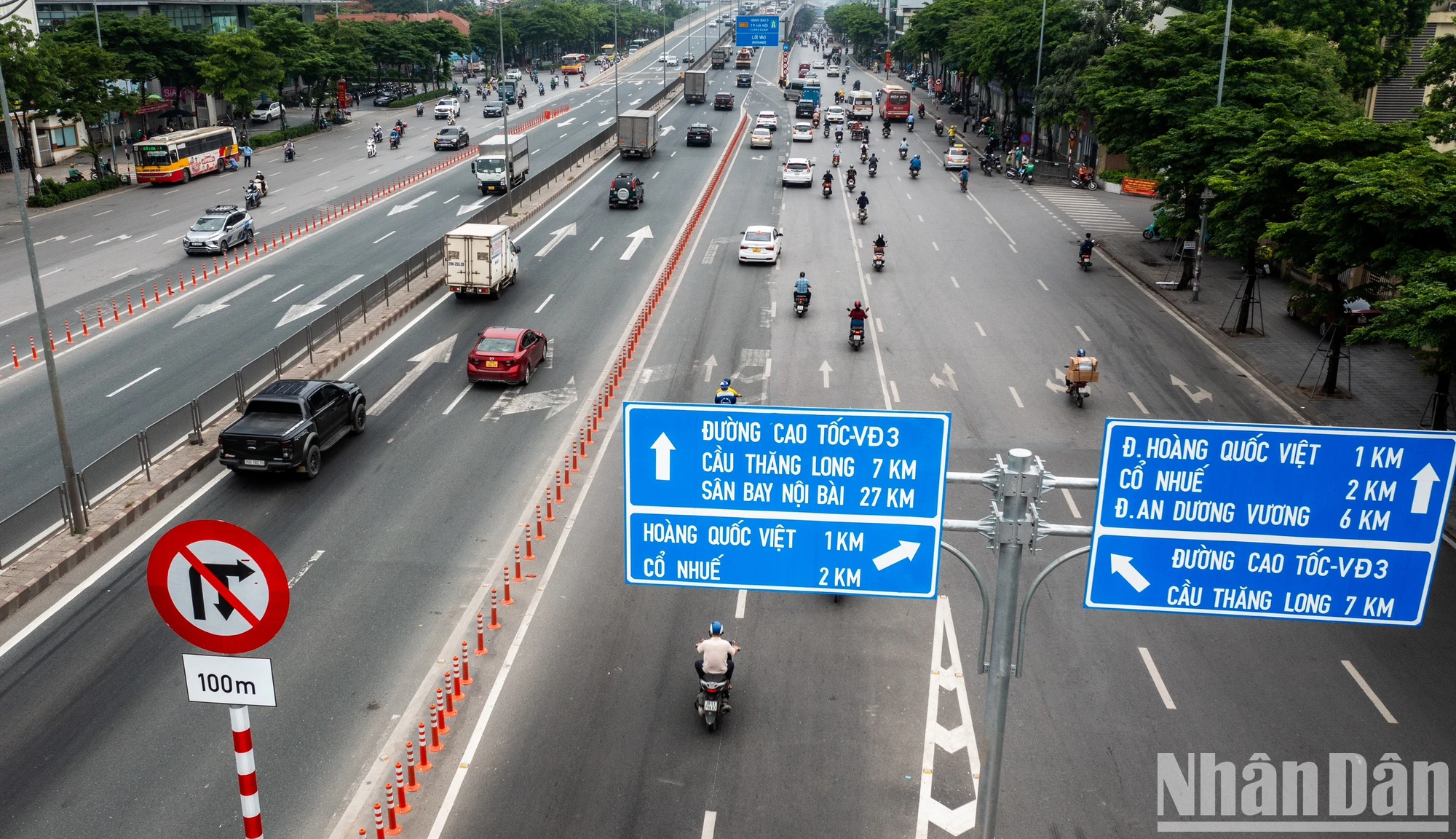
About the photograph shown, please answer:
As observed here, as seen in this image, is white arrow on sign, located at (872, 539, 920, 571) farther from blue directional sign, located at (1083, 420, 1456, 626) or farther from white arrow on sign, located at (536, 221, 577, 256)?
white arrow on sign, located at (536, 221, 577, 256)

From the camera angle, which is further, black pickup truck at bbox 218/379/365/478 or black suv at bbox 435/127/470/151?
black suv at bbox 435/127/470/151

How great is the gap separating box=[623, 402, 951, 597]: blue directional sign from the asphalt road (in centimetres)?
2006

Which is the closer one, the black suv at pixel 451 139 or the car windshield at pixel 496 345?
the car windshield at pixel 496 345

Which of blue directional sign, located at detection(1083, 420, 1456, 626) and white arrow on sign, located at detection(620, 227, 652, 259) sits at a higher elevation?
blue directional sign, located at detection(1083, 420, 1456, 626)

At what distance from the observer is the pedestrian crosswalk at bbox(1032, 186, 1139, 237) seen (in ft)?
184

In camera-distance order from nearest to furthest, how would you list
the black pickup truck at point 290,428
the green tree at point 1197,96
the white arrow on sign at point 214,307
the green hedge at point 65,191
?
the black pickup truck at point 290,428 → the green tree at point 1197,96 → the white arrow on sign at point 214,307 → the green hedge at point 65,191

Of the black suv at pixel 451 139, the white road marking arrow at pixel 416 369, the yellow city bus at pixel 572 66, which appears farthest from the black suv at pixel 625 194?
the yellow city bus at pixel 572 66

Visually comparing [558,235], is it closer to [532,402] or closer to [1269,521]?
[532,402]

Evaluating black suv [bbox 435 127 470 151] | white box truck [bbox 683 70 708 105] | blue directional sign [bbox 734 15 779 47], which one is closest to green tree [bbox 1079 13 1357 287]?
black suv [bbox 435 127 470 151]

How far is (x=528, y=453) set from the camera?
26.8 metres

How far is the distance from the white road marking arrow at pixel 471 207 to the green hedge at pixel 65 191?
61.1ft

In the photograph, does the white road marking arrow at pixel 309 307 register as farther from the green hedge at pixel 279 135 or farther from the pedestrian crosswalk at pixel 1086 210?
the green hedge at pixel 279 135

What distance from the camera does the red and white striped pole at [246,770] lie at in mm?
8578

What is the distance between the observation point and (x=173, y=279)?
1699 inches
